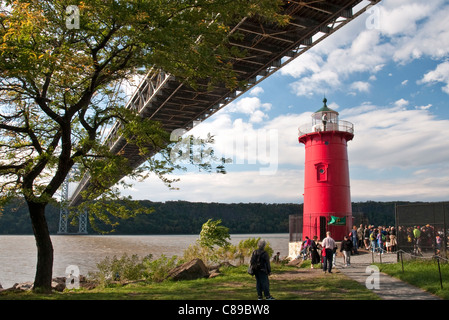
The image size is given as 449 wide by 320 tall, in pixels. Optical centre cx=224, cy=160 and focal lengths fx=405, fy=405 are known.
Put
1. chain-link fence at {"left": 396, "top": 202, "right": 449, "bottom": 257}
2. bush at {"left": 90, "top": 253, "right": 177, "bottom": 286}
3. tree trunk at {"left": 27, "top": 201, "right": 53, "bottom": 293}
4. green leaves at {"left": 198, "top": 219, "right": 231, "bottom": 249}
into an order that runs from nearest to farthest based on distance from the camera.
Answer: tree trunk at {"left": 27, "top": 201, "right": 53, "bottom": 293}, chain-link fence at {"left": 396, "top": 202, "right": 449, "bottom": 257}, bush at {"left": 90, "top": 253, "right": 177, "bottom": 286}, green leaves at {"left": 198, "top": 219, "right": 231, "bottom": 249}

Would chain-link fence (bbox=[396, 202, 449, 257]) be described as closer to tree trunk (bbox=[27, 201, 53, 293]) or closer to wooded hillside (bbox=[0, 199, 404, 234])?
tree trunk (bbox=[27, 201, 53, 293])

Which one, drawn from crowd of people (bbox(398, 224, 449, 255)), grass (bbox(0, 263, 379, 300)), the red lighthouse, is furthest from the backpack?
the red lighthouse

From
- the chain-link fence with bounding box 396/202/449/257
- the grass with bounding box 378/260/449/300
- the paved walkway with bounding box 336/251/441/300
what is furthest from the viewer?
the chain-link fence with bounding box 396/202/449/257

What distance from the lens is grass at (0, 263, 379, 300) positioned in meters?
9.33

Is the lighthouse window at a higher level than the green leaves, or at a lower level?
higher

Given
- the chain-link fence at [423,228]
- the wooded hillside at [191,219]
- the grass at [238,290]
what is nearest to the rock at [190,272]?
the grass at [238,290]

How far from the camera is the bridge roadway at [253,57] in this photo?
14438mm

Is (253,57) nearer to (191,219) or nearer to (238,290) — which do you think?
(238,290)

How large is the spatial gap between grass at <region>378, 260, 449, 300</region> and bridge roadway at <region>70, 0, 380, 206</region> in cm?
662

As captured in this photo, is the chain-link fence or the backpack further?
the chain-link fence

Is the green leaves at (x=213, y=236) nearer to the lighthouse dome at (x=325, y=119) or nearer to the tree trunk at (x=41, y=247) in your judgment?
the tree trunk at (x=41, y=247)

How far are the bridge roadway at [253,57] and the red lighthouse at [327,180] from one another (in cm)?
559
